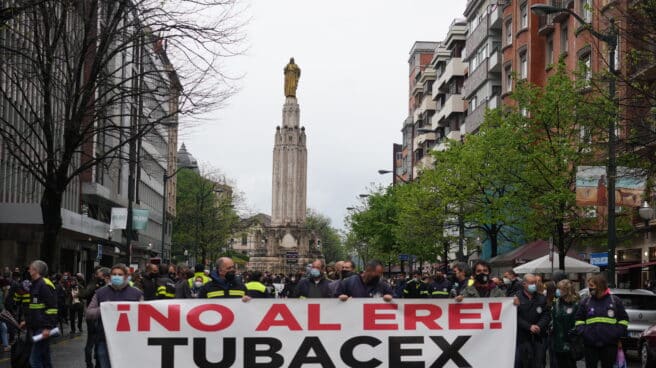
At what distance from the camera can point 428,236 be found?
56.8 metres

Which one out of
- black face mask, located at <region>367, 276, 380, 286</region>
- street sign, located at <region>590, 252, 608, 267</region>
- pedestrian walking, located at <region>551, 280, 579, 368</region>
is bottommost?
pedestrian walking, located at <region>551, 280, 579, 368</region>

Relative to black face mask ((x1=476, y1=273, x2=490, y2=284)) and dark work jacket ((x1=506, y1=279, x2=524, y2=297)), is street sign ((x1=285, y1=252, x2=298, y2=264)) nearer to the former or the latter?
dark work jacket ((x1=506, y1=279, x2=524, y2=297))

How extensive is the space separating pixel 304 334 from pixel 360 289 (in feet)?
4.83

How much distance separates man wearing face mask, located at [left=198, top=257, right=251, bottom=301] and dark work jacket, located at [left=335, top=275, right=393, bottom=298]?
1290 millimetres

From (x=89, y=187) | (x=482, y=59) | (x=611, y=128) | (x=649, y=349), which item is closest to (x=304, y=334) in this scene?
(x=649, y=349)

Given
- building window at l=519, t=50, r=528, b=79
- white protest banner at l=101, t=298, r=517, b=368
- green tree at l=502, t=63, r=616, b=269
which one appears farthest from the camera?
building window at l=519, t=50, r=528, b=79

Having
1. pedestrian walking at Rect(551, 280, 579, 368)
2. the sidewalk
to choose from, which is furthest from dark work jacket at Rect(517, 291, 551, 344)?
the sidewalk

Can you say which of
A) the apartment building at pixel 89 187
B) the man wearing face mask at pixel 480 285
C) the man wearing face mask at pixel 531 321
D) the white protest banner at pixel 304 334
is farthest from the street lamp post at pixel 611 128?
the white protest banner at pixel 304 334

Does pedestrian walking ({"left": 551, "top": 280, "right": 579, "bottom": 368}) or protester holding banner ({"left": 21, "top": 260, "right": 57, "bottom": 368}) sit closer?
protester holding banner ({"left": 21, "top": 260, "right": 57, "bottom": 368})

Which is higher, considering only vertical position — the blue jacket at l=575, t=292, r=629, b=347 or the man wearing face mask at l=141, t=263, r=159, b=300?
the man wearing face mask at l=141, t=263, r=159, b=300

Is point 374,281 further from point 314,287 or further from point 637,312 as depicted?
point 637,312

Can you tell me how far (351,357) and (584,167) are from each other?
17.9 meters

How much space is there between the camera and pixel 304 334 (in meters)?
11.6

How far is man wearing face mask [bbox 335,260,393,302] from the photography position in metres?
12.8
